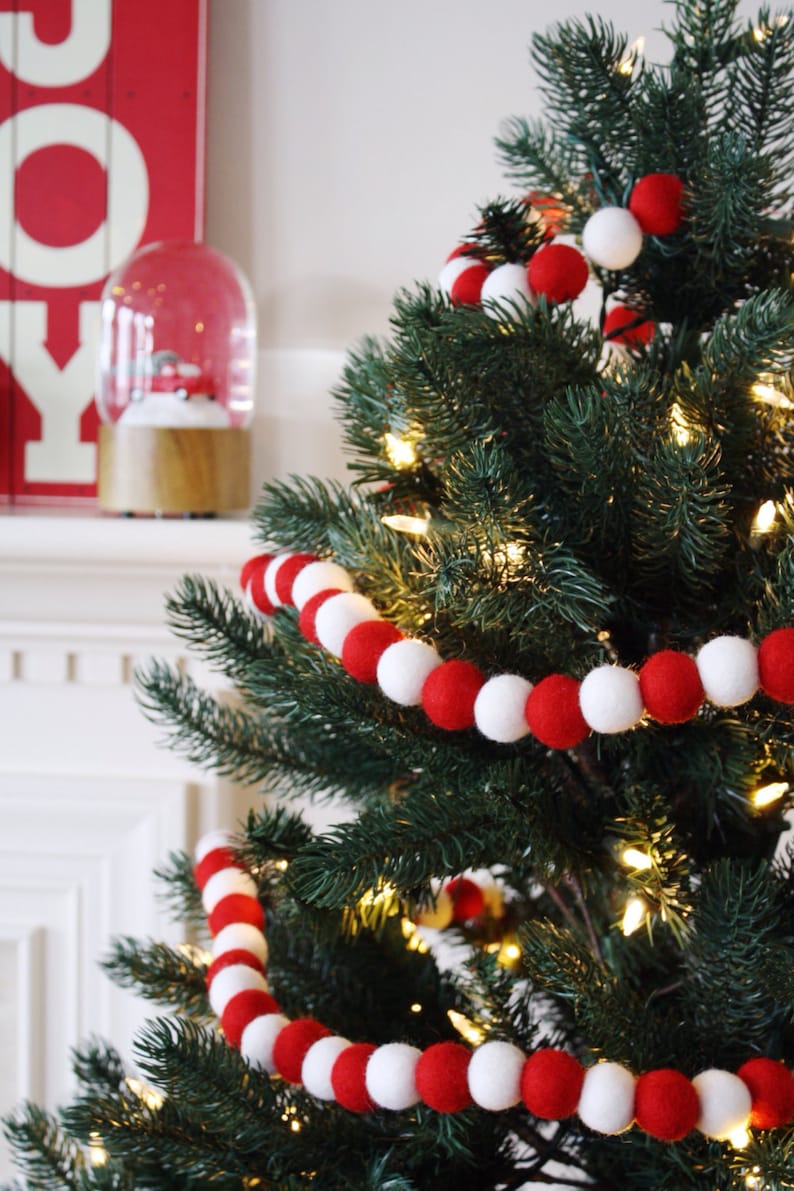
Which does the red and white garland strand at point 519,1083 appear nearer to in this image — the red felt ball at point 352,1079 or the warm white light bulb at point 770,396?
the red felt ball at point 352,1079

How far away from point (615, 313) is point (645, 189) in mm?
104

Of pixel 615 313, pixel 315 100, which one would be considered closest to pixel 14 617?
pixel 315 100

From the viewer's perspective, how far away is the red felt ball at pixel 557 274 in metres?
0.48

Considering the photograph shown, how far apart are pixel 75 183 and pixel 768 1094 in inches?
35.7

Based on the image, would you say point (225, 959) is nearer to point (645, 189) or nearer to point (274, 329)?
point (645, 189)

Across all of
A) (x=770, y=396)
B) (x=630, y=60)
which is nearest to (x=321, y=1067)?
(x=770, y=396)

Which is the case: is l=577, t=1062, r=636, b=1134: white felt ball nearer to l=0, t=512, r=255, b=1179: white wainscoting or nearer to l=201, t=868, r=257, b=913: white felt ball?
l=201, t=868, r=257, b=913: white felt ball

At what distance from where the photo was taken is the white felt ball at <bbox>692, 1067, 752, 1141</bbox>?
1.33 ft

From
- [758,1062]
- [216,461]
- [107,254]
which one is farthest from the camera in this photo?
[107,254]

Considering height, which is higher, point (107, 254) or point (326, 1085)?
point (107, 254)

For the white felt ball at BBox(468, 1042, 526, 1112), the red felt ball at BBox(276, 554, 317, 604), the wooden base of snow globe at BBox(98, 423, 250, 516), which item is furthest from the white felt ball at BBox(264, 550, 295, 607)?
the wooden base of snow globe at BBox(98, 423, 250, 516)

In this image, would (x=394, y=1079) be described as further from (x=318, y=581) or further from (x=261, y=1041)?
(x=318, y=581)

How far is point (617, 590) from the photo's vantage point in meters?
0.46

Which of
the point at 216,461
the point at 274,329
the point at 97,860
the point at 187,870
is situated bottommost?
the point at 97,860
